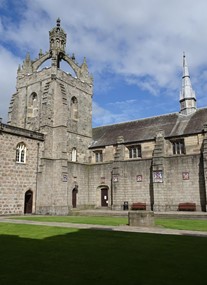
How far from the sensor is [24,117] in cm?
3450

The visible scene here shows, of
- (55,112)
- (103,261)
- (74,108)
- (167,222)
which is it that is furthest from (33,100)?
(103,261)

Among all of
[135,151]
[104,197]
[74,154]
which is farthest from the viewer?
[74,154]

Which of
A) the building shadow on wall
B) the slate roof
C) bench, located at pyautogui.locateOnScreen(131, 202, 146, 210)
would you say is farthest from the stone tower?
the building shadow on wall

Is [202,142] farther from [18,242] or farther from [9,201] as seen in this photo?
[18,242]

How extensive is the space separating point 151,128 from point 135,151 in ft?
11.9

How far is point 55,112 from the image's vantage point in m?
32.3

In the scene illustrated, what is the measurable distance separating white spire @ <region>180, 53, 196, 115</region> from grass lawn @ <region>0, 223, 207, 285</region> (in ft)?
83.5

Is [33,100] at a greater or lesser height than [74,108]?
greater

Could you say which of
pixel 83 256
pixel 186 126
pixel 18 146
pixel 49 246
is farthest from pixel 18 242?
pixel 186 126

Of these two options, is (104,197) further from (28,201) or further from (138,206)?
(28,201)

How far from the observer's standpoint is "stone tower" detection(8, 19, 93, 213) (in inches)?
1167

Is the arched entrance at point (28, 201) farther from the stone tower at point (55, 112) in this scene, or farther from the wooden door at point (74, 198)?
the wooden door at point (74, 198)

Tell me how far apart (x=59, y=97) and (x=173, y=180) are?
53.7 feet

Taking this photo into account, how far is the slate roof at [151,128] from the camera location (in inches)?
1209
